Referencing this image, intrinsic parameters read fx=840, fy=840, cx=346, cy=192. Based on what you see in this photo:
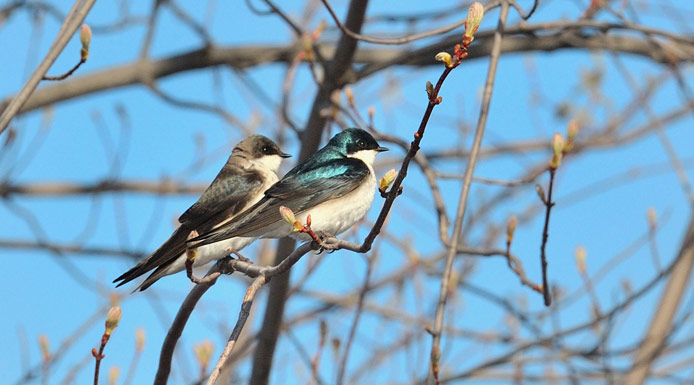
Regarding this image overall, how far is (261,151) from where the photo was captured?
217 inches

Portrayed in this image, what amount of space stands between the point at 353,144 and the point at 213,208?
92 centimetres

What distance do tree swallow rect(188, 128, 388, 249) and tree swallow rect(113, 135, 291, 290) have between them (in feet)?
1.41

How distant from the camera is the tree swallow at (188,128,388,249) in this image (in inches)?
149

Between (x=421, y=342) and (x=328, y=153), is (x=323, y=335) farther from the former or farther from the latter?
(x=421, y=342)

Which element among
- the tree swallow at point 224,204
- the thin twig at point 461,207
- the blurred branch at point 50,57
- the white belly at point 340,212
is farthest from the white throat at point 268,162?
the blurred branch at point 50,57

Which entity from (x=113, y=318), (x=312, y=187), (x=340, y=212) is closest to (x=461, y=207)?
(x=340, y=212)

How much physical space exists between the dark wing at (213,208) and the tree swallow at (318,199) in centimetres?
49

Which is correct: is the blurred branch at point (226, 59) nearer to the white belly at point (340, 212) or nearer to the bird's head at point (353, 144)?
the bird's head at point (353, 144)

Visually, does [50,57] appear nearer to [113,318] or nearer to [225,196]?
[113,318]

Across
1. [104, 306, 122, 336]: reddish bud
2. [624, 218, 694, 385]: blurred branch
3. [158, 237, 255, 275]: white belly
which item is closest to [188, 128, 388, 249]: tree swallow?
[158, 237, 255, 275]: white belly

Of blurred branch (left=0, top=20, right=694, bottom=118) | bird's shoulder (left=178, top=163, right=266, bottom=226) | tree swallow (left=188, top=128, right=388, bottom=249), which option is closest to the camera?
tree swallow (left=188, top=128, right=388, bottom=249)

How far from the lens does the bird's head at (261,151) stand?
18.0 ft

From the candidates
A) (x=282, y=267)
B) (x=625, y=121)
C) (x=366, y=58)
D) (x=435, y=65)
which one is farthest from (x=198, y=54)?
(x=282, y=267)

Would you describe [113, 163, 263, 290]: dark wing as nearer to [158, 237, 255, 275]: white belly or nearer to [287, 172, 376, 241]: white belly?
[158, 237, 255, 275]: white belly
